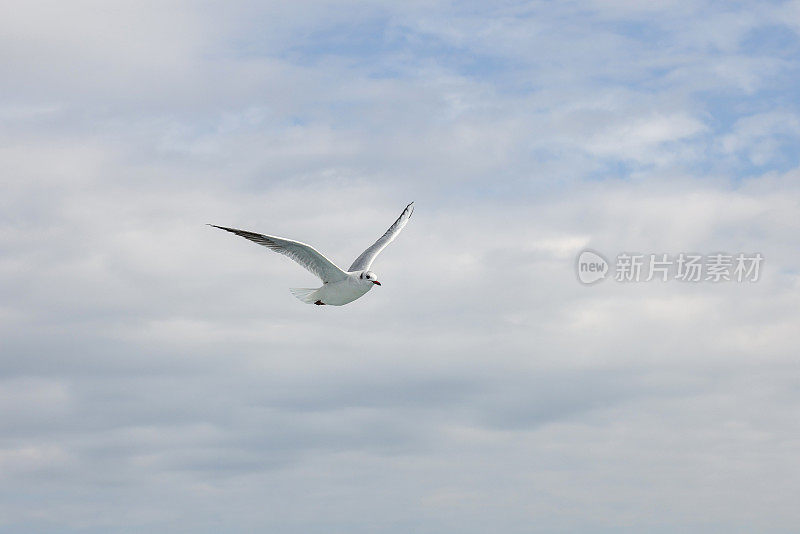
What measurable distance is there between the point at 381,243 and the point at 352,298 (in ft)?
42.8

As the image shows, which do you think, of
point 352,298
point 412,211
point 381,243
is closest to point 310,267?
point 352,298

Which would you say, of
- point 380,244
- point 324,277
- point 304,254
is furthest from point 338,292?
point 380,244

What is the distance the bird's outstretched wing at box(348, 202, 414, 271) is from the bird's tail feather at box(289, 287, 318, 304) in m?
6.51

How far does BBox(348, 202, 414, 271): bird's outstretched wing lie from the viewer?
64.2 metres

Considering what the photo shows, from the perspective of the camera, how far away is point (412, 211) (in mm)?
75188

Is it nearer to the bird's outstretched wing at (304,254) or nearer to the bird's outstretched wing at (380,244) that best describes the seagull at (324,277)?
the bird's outstretched wing at (304,254)

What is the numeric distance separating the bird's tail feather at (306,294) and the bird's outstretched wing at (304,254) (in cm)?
114

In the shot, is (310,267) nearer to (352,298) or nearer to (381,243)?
(352,298)

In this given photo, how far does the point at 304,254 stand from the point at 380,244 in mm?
14748

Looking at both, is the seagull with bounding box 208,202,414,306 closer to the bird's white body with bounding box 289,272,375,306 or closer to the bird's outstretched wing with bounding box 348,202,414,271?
the bird's white body with bounding box 289,272,375,306

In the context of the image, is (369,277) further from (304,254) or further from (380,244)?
(380,244)

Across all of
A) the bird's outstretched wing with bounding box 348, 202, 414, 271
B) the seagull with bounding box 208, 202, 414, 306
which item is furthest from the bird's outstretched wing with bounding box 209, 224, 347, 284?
the bird's outstretched wing with bounding box 348, 202, 414, 271

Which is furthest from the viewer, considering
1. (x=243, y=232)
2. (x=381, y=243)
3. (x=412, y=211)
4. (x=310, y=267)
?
(x=412, y=211)

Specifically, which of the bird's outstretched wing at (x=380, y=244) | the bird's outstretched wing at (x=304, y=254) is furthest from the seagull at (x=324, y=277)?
the bird's outstretched wing at (x=380, y=244)
